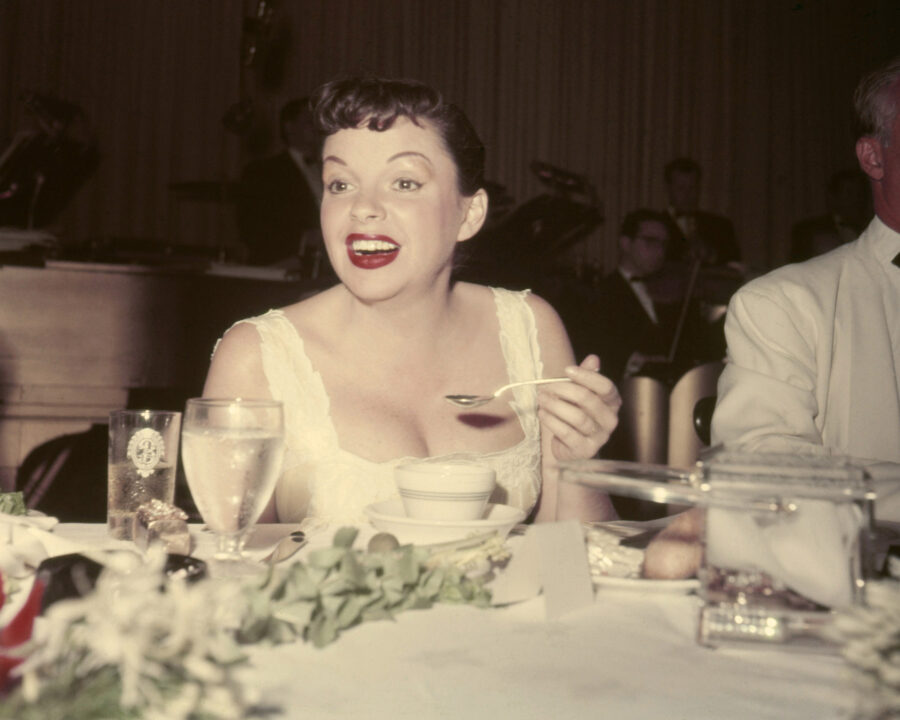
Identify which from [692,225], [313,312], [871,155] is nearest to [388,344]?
[313,312]

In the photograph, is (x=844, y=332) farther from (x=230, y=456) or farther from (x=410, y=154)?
(x=230, y=456)

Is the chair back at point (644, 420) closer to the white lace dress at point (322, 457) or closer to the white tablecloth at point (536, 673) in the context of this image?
the white lace dress at point (322, 457)

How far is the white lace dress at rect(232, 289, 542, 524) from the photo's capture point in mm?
1663

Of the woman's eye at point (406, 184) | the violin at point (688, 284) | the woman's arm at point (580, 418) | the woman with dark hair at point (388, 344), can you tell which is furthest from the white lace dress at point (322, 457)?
the violin at point (688, 284)

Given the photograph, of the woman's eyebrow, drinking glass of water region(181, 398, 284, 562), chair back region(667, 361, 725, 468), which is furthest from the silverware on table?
chair back region(667, 361, 725, 468)

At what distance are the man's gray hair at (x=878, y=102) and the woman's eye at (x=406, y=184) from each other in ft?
3.19

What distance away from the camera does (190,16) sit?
306 inches

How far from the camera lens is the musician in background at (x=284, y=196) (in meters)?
6.60

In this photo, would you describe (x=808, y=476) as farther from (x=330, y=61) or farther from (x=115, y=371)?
(x=330, y=61)

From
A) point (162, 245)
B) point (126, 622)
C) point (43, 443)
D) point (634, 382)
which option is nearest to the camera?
point (126, 622)

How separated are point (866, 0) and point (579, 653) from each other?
10686mm

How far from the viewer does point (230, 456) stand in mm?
936

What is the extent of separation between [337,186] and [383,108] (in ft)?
0.51

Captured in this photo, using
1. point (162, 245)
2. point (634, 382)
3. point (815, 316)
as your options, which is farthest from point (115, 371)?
point (815, 316)
